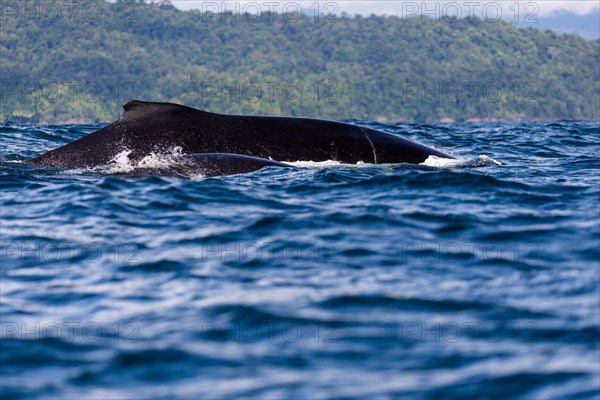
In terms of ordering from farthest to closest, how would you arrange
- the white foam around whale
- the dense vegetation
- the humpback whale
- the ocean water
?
the dense vegetation
the white foam around whale
the humpback whale
the ocean water

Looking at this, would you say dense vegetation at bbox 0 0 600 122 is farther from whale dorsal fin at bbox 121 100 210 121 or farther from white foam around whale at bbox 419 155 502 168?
whale dorsal fin at bbox 121 100 210 121

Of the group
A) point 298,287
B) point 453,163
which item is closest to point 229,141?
point 453,163

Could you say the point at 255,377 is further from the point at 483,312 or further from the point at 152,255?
the point at 152,255

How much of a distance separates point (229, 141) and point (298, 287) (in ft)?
24.7

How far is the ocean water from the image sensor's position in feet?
22.2

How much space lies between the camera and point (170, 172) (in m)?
14.7

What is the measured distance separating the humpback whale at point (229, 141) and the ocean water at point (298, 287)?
2.18 feet

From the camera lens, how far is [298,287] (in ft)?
29.0

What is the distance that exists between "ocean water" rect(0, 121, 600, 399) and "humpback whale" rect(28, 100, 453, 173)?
26.1 inches

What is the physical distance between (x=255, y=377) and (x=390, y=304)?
192cm

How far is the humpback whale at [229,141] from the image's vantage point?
50.6 ft

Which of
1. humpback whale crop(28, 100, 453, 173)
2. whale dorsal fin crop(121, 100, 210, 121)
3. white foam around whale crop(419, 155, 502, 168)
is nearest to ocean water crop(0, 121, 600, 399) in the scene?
humpback whale crop(28, 100, 453, 173)

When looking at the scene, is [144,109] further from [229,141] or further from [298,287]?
[298,287]

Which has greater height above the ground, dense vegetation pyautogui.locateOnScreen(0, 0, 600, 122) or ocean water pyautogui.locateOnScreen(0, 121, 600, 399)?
ocean water pyautogui.locateOnScreen(0, 121, 600, 399)
